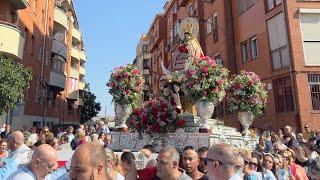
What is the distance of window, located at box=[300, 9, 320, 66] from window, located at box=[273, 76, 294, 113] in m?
1.71

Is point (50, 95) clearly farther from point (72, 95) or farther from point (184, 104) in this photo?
point (184, 104)

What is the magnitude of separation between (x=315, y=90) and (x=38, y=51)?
762 inches

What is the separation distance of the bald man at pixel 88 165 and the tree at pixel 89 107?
54.7 metres

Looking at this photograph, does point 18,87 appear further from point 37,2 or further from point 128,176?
point 37,2

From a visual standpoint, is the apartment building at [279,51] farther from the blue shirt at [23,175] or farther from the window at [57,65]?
the blue shirt at [23,175]

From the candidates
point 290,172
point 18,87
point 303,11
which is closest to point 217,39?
point 303,11

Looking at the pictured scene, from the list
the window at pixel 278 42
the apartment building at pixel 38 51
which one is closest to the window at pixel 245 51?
the window at pixel 278 42

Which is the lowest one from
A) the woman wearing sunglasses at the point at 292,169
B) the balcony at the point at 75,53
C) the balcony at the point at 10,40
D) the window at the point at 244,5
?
the woman wearing sunglasses at the point at 292,169

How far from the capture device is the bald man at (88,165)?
2973mm

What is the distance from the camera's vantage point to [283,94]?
2083cm

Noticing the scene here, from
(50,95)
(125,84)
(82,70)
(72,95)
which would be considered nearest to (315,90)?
(125,84)

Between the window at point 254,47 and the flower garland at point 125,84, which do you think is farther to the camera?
the window at point 254,47

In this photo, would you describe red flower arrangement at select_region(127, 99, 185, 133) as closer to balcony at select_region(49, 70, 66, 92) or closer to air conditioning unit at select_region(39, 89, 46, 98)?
air conditioning unit at select_region(39, 89, 46, 98)

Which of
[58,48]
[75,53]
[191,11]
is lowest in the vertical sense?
[58,48]
